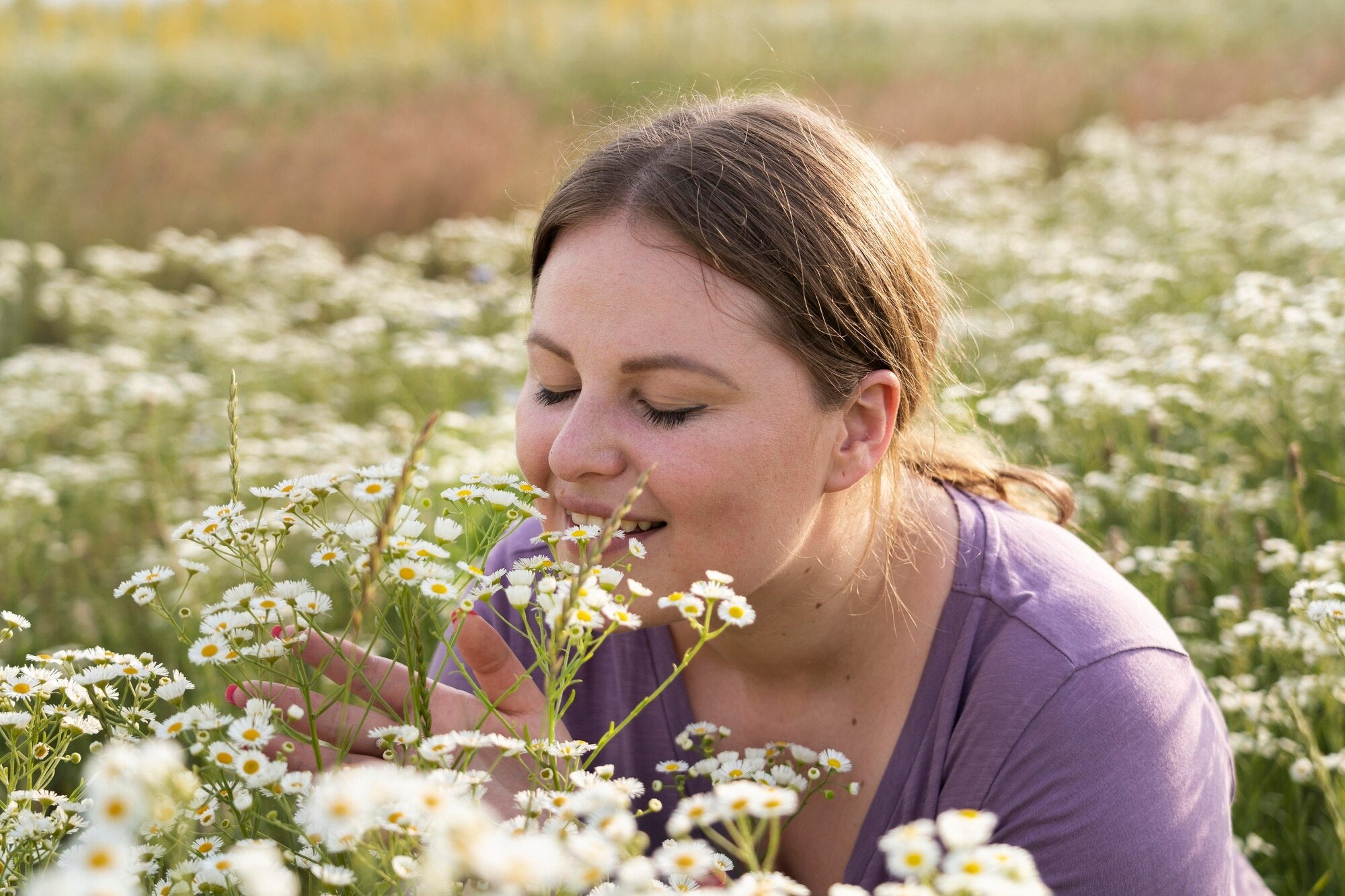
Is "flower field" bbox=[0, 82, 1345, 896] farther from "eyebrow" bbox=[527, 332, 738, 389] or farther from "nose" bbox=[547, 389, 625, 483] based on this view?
"eyebrow" bbox=[527, 332, 738, 389]

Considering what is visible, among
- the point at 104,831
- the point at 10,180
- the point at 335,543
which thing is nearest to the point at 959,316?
the point at 335,543

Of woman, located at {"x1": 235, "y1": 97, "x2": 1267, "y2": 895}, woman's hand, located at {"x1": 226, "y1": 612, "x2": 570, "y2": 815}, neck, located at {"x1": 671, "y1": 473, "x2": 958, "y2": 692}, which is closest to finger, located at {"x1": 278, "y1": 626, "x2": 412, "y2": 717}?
woman's hand, located at {"x1": 226, "y1": 612, "x2": 570, "y2": 815}

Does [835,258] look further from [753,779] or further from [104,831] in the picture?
[104,831]

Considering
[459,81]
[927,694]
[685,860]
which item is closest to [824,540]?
[927,694]

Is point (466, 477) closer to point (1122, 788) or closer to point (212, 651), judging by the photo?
point (212, 651)

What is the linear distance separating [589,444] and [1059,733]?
857 millimetres

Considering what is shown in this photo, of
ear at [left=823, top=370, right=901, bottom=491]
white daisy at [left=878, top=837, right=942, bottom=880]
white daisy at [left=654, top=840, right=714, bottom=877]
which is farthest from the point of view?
ear at [left=823, top=370, right=901, bottom=491]

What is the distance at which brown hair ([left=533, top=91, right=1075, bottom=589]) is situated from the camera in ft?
5.69

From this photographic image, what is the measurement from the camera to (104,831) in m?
0.66

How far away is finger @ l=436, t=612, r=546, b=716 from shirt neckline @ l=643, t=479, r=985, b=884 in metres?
0.63

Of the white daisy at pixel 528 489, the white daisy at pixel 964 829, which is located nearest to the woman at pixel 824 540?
the white daisy at pixel 528 489

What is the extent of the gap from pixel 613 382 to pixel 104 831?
1.05 meters

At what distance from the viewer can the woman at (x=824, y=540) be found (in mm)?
1631

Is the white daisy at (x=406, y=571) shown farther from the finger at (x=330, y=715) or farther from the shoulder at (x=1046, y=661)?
the shoulder at (x=1046, y=661)
